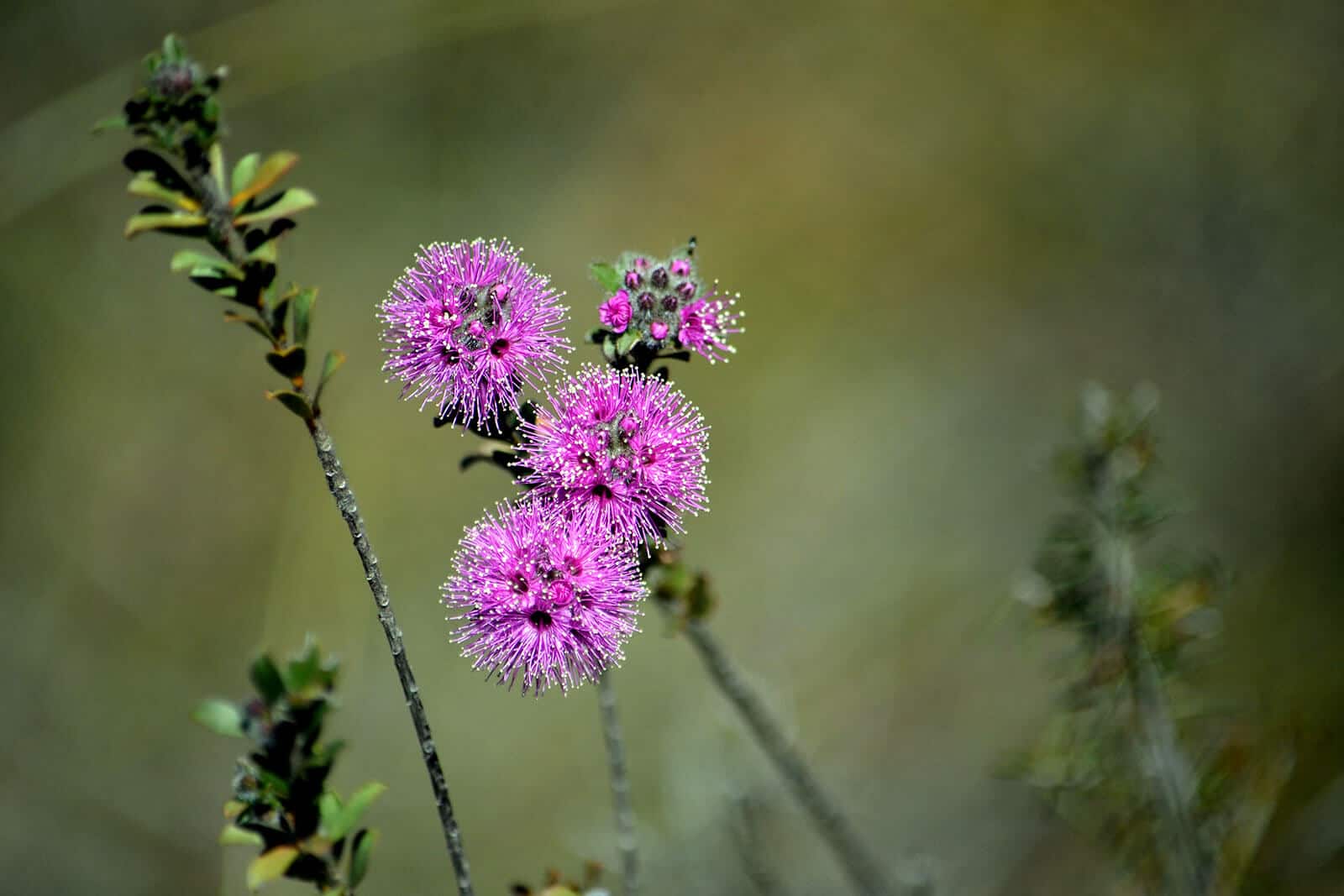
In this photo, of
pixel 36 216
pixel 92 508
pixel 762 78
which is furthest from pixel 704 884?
pixel 36 216

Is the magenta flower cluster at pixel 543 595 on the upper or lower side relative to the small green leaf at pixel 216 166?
lower

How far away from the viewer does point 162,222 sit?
A: 42.6 inches

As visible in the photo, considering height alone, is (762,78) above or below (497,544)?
above

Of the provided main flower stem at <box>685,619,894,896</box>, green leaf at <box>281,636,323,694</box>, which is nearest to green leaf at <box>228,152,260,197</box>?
green leaf at <box>281,636,323,694</box>

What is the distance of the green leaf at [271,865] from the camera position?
1065 millimetres

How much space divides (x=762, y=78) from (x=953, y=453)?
179cm

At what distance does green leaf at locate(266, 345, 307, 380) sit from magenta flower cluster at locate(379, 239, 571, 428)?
0.15 m

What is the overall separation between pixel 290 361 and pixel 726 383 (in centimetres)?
280

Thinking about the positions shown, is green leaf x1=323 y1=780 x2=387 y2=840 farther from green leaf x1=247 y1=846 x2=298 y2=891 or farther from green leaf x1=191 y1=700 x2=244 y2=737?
green leaf x1=191 y1=700 x2=244 y2=737

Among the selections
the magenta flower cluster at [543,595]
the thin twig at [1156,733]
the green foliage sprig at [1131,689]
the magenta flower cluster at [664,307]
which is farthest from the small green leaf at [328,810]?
the thin twig at [1156,733]

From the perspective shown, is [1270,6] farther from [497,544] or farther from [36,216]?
[36,216]

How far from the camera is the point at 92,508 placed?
3.53 meters

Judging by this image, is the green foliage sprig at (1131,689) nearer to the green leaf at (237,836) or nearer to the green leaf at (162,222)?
the green leaf at (237,836)

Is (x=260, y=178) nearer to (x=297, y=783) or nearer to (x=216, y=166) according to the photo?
(x=216, y=166)
